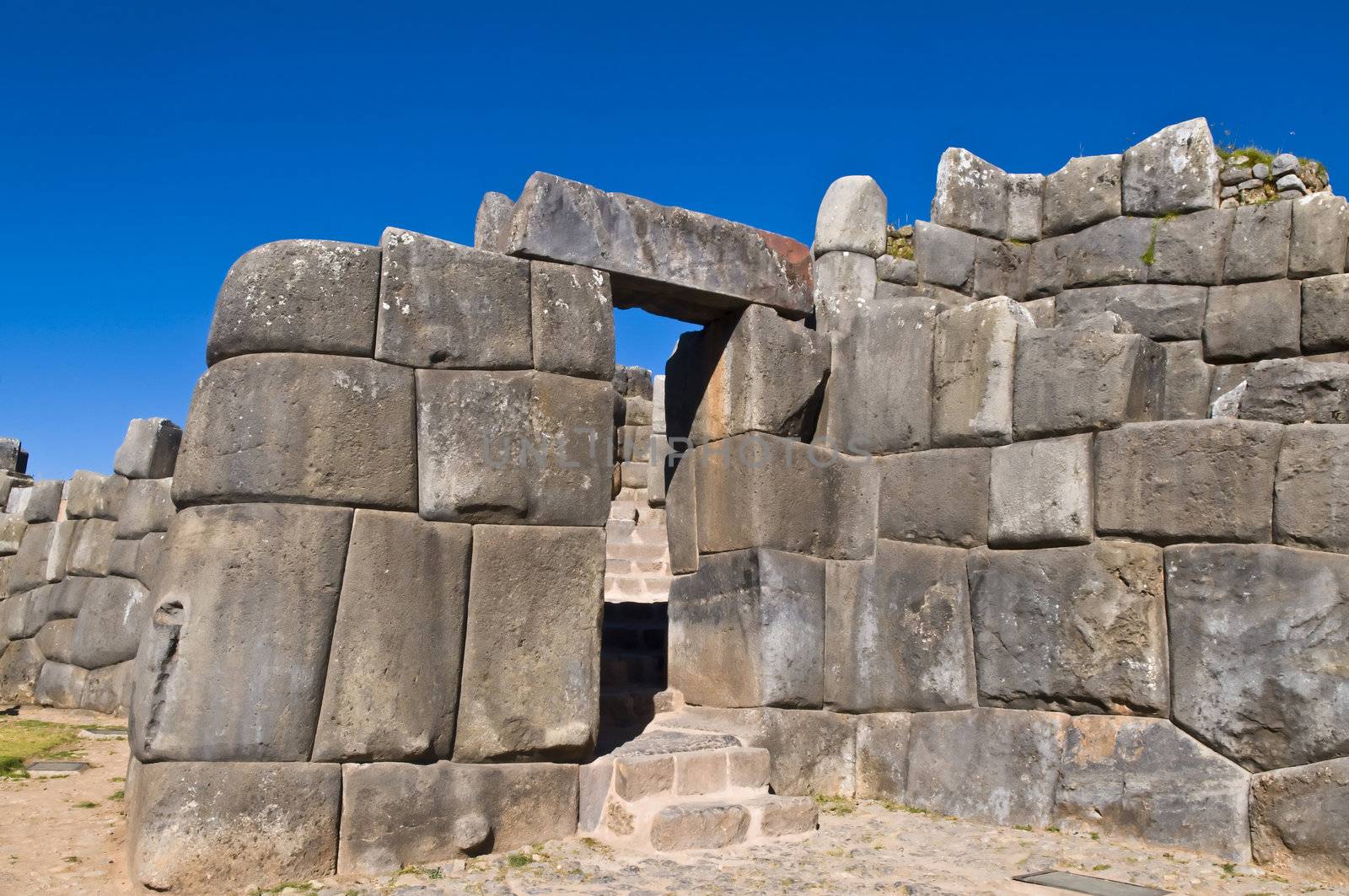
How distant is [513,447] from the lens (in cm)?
583

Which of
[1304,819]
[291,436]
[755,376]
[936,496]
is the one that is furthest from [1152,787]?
[291,436]

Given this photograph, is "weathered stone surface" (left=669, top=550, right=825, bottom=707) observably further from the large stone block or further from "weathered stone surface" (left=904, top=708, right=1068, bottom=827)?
the large stone block

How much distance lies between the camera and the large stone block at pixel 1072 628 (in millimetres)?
5754

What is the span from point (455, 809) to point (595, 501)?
65.5 inches

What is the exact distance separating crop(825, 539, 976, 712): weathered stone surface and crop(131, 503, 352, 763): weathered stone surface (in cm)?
310

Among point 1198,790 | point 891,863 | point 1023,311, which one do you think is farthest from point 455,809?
point 1023,311

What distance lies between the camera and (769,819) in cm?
577

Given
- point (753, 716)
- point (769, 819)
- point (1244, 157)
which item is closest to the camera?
point (769, 819)

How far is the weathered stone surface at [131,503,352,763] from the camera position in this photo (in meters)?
5.02

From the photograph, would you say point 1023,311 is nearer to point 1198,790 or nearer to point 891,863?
point 1198,790

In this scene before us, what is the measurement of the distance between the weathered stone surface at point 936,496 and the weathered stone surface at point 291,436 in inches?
119

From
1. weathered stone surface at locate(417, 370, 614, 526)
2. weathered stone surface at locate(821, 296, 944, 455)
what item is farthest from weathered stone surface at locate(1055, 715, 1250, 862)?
weathered stone surface at locate(417, 370, 614, 526)

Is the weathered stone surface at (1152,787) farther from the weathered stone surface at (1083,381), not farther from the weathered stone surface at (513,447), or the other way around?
the weathered stone surface at (513,447)

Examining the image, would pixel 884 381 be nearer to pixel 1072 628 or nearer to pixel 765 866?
pixel 1072 628
